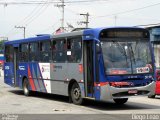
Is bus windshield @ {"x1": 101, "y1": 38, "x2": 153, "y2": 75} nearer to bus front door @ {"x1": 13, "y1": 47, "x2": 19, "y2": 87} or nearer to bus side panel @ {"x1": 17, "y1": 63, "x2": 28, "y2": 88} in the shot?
bus side panel @ {"x1": 17, "y1": 63, "x2": 28, "y2": 88}

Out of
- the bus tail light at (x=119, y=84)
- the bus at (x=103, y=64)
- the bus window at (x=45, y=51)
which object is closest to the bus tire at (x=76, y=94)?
the bus at (x=103, y=64)

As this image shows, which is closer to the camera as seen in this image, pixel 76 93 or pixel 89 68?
pixel 89 68

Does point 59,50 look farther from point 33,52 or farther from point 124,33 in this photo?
point 124,33

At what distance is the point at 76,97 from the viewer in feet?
59.1

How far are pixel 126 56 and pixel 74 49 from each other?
8.52 ft

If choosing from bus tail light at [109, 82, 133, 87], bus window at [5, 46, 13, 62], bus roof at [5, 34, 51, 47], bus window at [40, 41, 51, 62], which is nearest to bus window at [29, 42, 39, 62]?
bus roof at [5, 34, 51, 47]

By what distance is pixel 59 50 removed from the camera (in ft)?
64.1

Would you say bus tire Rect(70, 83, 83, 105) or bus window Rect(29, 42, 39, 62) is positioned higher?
bus window Rect(29, 42, 39, 62)

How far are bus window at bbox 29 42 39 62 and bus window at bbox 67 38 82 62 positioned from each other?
3.93 m

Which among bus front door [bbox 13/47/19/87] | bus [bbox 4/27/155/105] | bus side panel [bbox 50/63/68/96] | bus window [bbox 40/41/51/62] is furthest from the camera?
bus front door [bbox 13/47/19/87]

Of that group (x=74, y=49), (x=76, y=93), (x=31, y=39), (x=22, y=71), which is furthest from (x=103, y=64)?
(x=22, y=71)

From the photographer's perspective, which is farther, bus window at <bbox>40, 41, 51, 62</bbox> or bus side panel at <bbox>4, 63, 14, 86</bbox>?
bus side panel at <bbox>4, 63, 14, 86</bbox>

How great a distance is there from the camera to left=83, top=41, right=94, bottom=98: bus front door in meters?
16.7

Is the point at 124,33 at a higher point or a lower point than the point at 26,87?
higher
